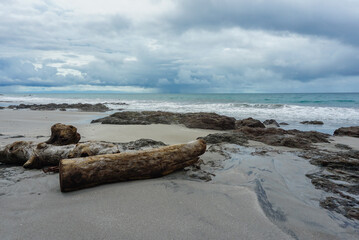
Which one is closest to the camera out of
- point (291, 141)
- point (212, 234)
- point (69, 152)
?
point (212, 234)

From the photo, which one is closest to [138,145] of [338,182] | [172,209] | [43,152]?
[43,152]

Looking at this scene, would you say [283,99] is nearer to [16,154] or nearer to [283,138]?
[283,138]

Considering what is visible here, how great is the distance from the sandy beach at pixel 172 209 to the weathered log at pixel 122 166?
0.12 meters

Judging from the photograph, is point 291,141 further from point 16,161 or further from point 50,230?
point 16,161

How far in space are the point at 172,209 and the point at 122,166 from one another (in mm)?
1102

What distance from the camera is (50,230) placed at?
199cm

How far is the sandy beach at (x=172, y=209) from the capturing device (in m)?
2.00

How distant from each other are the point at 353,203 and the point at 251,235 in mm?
1715

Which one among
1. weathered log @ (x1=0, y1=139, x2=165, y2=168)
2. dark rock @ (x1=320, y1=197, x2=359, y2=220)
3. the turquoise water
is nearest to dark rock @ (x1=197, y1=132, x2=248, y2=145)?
weathered log @ (x1=0, y1=139, x2=165, y2=168)

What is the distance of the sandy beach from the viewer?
2.00 m

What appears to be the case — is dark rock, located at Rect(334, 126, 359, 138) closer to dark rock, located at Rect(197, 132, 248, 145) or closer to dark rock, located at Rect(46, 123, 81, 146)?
dark rock, located at Rect(197, 132, 248, 145)

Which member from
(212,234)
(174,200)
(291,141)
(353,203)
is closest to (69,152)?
(174,200)

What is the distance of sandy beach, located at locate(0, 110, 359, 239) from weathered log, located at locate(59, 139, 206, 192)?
116 millimetres

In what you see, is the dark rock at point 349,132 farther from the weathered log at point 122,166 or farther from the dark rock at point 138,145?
the weathered log at point 122,166
